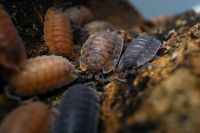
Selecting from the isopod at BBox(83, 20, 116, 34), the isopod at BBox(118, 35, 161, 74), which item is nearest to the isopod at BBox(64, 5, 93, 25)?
the isopod at BBox(83, 20, 116, 34)

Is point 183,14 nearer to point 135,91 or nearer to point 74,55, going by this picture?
point 74,55

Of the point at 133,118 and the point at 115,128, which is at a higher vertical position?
the point at 133,118

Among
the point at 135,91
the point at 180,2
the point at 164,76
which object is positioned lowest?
the point at 180,2

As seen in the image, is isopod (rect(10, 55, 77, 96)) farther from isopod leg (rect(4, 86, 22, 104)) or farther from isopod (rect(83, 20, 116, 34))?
isopod (rect(83, 20, 116, 34))

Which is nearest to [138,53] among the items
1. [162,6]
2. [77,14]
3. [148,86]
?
[148,86]

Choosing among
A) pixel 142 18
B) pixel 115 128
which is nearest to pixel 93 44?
pixel 115 128

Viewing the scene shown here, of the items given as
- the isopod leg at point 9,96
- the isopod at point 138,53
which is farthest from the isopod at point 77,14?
the isopod leg at point 9,96

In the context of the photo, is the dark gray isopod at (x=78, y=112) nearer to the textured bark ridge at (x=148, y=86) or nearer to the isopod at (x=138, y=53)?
the textured bark ridge at (x=148, y=86)
